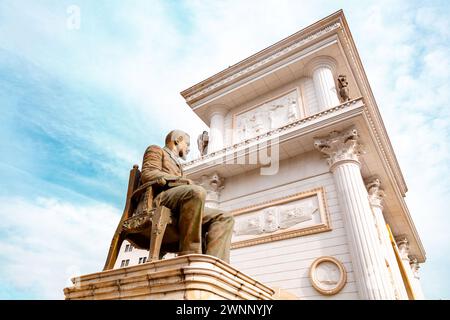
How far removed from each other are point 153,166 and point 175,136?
0.76 metres

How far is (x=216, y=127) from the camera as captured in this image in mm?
12859

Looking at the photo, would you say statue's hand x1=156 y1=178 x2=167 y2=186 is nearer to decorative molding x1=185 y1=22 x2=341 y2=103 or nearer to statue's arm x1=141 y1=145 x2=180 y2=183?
statue's arm x1=141 y1=145 x2=180 y2=183

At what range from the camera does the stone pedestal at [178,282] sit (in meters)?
2.37

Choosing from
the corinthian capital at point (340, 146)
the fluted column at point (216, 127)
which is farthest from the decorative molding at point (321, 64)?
the fluted column at point (216, 127)

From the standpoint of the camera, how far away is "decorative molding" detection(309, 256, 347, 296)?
22.7 feet

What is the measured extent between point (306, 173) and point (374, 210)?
10.6ft

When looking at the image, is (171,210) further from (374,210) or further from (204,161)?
(374,210)

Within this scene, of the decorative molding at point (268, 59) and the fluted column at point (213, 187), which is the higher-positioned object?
the decorative molding at point (268, 59)

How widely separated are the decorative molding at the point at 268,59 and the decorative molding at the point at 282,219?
6.08 m

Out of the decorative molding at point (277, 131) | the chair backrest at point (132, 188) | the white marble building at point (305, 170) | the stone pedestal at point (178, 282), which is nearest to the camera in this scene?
the stone pedestal at point (178, 282)

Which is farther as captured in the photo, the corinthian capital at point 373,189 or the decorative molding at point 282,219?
the corinthian capital at point 373,189

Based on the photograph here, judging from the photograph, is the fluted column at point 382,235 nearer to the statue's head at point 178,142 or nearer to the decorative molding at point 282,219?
the decorative molding at point 282,219
